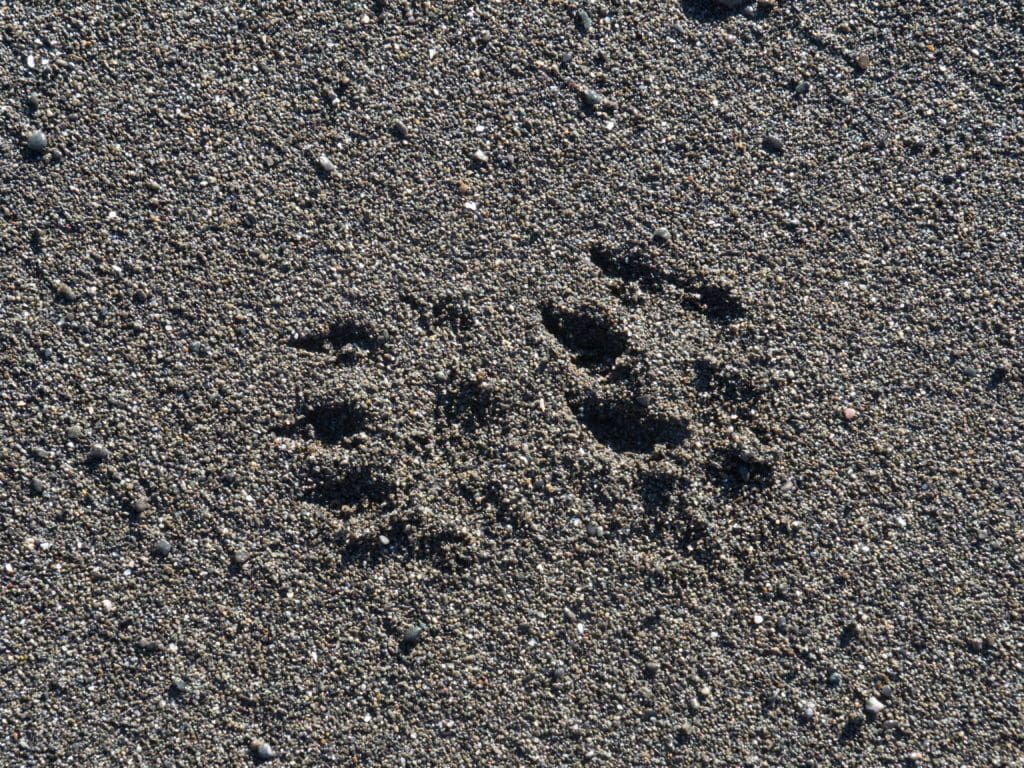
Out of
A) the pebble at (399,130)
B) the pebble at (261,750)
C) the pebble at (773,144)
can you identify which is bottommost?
the pebble at (261,750)

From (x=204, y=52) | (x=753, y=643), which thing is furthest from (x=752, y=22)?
(x=753, y=643)

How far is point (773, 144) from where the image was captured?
2568 mm

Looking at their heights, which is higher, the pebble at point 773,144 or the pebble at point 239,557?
the pebble at point 773,144

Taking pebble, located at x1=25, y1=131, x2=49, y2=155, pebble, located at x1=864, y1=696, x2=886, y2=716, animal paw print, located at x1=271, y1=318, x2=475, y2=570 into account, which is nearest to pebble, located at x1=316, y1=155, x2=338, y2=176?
animal paw print, located at x1=271, y1=318, x2=475, y2=570

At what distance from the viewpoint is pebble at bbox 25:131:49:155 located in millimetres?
2439

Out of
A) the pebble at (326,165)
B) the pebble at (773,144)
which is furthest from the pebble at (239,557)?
the pebble at (773,144)

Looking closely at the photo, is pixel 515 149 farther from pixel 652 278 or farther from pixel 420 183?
pixel 652 278

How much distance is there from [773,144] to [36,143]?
180 cm

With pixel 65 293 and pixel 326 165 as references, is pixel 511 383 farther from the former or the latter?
pixel 65 293

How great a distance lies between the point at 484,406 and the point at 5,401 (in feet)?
3.62

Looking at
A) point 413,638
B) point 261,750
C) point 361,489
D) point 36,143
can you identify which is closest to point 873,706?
point 413,638

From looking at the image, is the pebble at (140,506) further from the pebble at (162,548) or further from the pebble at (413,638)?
the pebble at (413,638)

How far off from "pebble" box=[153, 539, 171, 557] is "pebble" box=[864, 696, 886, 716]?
5.38ft

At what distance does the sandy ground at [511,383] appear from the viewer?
2.31 m
